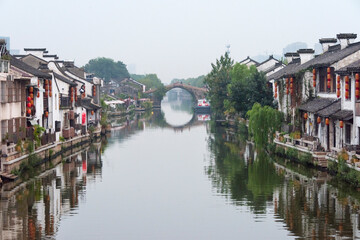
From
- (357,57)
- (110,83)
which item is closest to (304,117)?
(357,57)

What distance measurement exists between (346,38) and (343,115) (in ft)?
39.7

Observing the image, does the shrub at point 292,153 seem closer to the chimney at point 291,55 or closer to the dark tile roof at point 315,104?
the dark tile roof at point 315,104

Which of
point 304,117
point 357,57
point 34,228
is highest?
point 357,57

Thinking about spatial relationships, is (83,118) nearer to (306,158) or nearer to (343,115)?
(306,158)

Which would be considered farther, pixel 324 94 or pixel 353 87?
pixel 324 94

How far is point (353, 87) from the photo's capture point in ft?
123

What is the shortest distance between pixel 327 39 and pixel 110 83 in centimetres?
11709

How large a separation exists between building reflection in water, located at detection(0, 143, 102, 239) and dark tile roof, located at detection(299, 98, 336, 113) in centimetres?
1474

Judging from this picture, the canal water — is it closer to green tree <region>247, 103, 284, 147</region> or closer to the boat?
green tree <region>247, 103, 284, 147</region>

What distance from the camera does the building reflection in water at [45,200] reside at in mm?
25750

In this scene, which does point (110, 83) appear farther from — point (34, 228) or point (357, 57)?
point (34, 228)

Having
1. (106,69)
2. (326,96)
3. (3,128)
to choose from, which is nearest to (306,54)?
(326,96)

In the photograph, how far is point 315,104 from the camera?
153 feet

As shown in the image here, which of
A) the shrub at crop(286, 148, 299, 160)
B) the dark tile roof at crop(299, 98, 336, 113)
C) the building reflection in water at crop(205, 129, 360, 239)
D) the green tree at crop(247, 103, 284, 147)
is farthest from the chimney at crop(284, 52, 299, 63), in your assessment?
the shrub at crop(286, 148, 299, 160)
